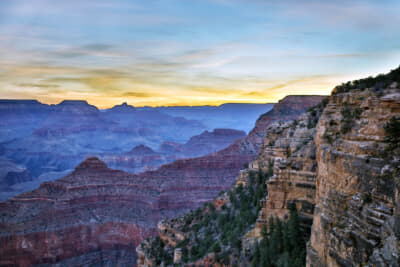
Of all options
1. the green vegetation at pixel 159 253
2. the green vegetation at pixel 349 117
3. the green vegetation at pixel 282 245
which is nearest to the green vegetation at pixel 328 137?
the green vegetation at pixel 349 117

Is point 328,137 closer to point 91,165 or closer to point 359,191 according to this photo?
point 359,191

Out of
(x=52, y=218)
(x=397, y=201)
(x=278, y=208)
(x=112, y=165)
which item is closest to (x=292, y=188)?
(x=278, y=208)

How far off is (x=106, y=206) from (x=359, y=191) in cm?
7341

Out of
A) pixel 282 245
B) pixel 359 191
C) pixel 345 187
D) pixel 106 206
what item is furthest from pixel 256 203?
pixel 106 206

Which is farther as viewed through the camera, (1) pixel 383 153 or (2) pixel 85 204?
(2) pixel 85 204

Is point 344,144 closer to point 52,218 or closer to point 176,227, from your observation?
point 176,227

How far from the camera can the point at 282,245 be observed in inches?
691

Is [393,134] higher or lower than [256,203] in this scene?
higher

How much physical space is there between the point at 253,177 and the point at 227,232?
5.22m

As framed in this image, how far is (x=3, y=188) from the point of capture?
126 metres

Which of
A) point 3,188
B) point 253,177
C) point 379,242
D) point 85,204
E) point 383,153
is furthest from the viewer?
point 3,188

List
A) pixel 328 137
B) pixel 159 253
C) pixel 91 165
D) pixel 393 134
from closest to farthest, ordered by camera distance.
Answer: pixel 393 134
pixel 328 137
pixel 159 253
pixel 91 165

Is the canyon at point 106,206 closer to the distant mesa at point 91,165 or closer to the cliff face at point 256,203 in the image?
the distant mesa at point 91,165

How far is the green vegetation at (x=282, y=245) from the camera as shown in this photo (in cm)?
1602
